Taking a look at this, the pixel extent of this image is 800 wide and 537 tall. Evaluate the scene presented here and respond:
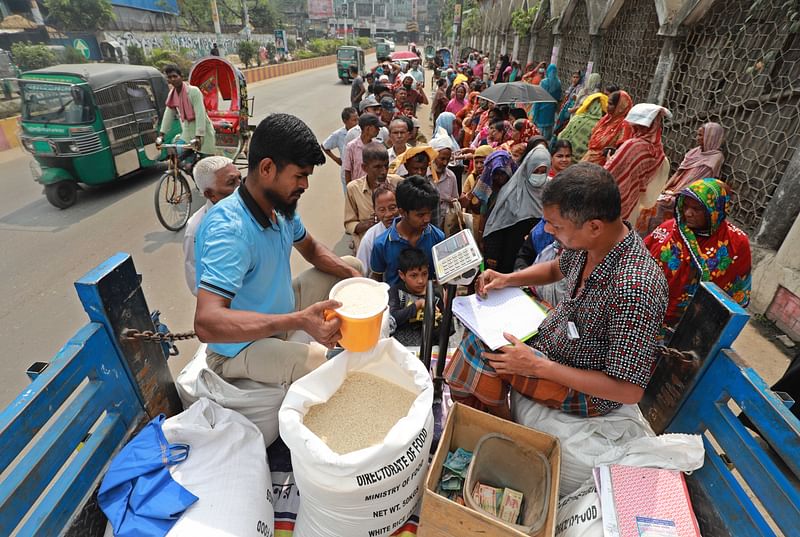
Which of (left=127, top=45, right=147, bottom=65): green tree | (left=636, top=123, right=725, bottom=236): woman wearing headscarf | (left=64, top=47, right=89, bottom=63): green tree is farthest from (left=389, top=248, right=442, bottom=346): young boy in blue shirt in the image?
(left=127, top=45, right=147, bottom=65): green tree

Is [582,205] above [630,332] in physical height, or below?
above

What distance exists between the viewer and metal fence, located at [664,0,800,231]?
14.5 feet

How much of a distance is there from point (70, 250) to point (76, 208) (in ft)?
5.46

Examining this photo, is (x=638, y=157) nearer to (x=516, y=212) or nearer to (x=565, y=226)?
(x=516, y=212)

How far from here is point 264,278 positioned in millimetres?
1894

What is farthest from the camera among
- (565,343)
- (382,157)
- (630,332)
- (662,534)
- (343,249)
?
(343,249)

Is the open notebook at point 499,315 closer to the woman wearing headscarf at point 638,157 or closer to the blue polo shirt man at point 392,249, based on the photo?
the blue polo shirt man at point 392,249

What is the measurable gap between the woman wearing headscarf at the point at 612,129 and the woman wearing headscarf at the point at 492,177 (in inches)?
62.2

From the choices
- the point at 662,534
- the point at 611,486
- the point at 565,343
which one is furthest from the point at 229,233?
the point at 662,534

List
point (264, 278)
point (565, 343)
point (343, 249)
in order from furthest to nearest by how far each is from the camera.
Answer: point (343, 249), point (264, 278), point (565, 343)

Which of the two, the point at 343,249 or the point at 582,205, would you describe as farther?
the point at 343,249

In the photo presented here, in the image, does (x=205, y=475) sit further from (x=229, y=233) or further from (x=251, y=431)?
(x=229, y=233)

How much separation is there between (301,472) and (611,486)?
1144 millimetres

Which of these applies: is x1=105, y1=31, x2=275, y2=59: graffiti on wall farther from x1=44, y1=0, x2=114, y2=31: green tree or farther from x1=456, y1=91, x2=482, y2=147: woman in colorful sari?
x1=456, y1=91, x2=482, y2=147: woman in colorful sari
